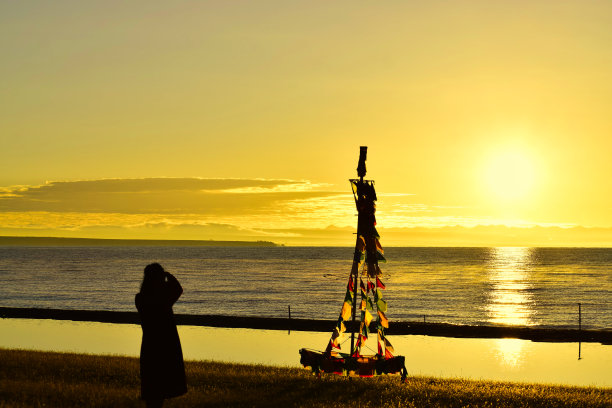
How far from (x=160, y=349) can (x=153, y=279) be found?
1244 millimetres

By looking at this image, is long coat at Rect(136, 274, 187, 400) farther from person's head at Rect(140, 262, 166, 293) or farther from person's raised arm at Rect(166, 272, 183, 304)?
person's head at Rect(140, 262, 166, 293)

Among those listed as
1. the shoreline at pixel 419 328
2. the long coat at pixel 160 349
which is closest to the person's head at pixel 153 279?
the long coat at pixel 160 349

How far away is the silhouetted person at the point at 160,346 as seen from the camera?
1209 centimetres

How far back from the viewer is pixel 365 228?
59.4 feet

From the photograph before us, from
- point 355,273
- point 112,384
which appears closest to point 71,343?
point 112,384

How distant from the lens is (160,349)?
12.2 metres

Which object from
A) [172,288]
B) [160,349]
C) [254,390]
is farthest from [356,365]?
[172,288]

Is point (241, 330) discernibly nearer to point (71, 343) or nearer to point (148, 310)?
point (71, 343)

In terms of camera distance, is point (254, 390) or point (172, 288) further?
point (254, 390)

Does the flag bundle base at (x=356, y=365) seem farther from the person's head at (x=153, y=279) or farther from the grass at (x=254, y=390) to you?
the person's head at (x=153, y=279)

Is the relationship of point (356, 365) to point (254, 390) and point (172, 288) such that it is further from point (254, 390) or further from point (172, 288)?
point (172, 288)

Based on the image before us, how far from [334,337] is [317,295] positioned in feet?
236

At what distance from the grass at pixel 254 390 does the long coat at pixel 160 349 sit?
196 centimetres

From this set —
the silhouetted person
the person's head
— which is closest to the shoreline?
the silhouetted person
